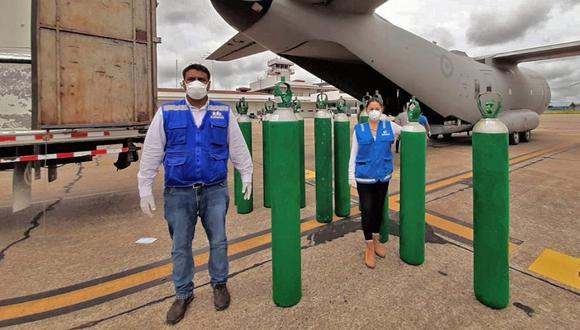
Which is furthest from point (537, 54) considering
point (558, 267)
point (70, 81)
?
point (70, 81)

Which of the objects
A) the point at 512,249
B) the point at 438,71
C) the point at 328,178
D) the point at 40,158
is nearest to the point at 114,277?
the point at 40,158

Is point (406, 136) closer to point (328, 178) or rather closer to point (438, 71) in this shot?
point (328, 178)

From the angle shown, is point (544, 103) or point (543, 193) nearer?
point (543, 193)

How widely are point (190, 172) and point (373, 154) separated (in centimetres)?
167

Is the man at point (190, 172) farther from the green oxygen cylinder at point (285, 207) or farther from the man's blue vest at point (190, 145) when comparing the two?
the green oxygen cylinder at point (285, 207)

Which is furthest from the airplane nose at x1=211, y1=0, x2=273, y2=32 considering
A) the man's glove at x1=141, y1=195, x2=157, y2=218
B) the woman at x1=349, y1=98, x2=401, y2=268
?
the man's glove at x1=141, y1=195, x2=157, y2=218

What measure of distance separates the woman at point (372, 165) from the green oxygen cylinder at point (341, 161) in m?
1.08

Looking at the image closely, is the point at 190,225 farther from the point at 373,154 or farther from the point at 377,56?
the point at 377,56

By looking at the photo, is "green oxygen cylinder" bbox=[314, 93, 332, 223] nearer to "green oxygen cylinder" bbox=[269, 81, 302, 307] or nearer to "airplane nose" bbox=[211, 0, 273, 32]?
"green oxygen cylinder" bbox=[269, 81, 302, 307]

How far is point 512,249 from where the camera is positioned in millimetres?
3258

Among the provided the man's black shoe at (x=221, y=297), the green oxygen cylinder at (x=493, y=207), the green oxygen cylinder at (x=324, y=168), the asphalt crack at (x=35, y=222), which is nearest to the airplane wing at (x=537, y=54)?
the green oxygen cylinder at (x=324, y=168)

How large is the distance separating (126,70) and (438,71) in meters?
8.31

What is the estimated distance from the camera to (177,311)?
2.25 m

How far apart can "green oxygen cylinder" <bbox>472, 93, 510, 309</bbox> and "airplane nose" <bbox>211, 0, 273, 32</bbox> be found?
14.9 ft
